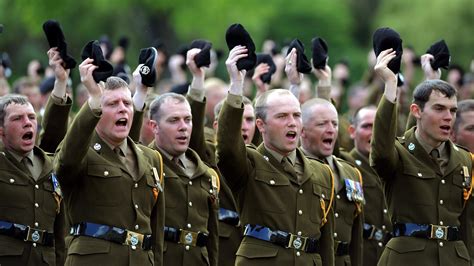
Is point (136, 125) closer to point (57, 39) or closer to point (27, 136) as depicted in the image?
point (27, 136)

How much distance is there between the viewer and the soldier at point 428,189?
11992 mm

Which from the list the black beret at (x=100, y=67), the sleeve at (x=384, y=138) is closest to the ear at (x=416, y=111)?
the sleeve at (x=384, y=138)

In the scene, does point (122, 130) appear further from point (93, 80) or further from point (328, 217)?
point (328, 217)

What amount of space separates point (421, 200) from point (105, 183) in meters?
2.92

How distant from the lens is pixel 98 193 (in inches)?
419

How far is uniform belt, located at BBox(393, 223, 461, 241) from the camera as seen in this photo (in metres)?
12.0

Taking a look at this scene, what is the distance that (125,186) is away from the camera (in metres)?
10.7

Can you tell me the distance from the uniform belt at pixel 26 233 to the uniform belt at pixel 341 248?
2.60 metres

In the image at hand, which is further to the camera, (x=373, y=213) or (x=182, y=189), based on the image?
(x=373, y=213)

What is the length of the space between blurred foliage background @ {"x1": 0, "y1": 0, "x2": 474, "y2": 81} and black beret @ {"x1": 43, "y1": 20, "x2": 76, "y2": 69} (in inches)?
666

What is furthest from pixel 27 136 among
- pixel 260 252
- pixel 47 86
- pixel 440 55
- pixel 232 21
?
pixel 232 21

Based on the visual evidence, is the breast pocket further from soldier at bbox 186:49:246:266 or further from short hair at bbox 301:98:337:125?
short hair at bbox 301:98:337:125

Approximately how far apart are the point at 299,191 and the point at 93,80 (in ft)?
6.75

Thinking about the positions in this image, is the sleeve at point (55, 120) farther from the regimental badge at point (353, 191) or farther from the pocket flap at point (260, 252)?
the regimental badge at point (353, 191)
